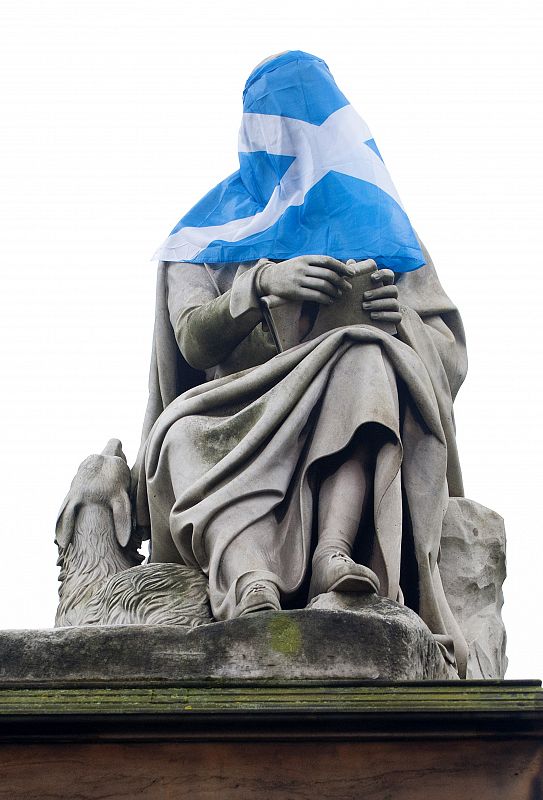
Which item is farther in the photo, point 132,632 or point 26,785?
point 132,632

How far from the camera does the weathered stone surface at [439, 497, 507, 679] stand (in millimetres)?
7605

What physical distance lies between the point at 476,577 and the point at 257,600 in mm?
1658

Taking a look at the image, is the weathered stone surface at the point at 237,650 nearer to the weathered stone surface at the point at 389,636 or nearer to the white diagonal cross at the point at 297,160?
the weathered stone surface at the point at 389,636

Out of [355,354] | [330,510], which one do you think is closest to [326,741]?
[330,510]


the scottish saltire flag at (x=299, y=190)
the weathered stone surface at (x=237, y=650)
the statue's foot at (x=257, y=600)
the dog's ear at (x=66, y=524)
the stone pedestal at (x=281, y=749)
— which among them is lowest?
the stone pedestal at (x=281, y=749)

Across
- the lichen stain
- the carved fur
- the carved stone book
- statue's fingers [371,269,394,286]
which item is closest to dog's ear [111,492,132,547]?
the carved fur

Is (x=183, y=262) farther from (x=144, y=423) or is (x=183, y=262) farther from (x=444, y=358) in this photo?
(x=444, y=358)

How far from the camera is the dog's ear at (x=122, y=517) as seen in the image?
7.60 meters

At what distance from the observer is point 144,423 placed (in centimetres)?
820

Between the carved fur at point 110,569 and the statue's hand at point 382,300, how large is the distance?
1314mm

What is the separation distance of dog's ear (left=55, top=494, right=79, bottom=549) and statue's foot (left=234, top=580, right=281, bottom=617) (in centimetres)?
142

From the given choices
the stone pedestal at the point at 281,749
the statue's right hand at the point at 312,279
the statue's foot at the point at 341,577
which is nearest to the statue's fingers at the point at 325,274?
the statue's right hand at the point at 312,279

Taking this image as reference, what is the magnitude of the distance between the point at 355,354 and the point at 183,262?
55.4 inches

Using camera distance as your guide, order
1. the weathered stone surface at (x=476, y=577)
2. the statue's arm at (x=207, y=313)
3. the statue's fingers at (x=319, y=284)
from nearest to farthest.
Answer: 1. the statue's fingers at (x=319, y=284)
2. the statue's arm at (x=207, y=313)
3. the weathered stone surface at (x=476, y=577)
